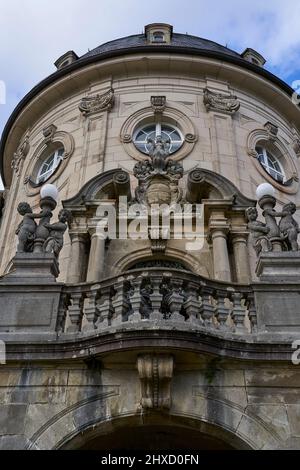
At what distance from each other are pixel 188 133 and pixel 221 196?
2.86m

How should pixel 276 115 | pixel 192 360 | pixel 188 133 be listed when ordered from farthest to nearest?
pixel 276 115 → pixel 188 133 → pixel 192 360

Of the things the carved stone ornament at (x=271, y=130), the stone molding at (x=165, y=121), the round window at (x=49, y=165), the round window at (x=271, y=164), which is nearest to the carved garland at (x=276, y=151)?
the carved stone ornament at (x=271, y=130)

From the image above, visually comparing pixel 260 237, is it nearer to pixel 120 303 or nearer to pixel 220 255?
pixel 220 255

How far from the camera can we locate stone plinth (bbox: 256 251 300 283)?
25.6 feet

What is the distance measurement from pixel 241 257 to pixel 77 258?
3691mm

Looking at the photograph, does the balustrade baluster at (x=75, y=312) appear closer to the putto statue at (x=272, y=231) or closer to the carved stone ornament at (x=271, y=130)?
the putto statue at (x=272, y=231)

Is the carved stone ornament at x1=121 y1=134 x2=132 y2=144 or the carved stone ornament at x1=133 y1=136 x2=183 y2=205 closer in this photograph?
the carved stone ornament at x1=133 y1=136 x2=183 y2=205

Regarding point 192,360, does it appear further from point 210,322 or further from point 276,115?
point 276,115

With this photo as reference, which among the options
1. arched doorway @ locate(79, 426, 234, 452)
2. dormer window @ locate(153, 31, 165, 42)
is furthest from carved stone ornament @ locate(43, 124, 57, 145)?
arched doorway @ locate(79, 426, 234, 452)

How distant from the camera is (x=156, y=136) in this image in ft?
46.5

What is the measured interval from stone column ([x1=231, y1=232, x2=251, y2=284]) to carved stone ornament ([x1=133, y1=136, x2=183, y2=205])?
169cm

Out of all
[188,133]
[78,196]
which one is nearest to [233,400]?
[78,196]

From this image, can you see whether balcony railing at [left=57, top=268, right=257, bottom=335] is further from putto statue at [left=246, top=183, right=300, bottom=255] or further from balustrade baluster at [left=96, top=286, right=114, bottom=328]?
putto statue at [left=246, top=183, right=300, bottom=255]
